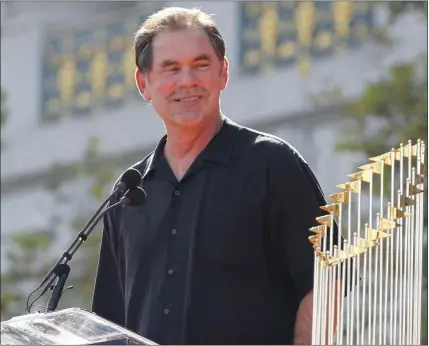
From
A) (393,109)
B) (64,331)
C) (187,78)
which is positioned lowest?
(64,331)

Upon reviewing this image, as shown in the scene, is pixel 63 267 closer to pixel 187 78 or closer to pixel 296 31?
pixel 187 78

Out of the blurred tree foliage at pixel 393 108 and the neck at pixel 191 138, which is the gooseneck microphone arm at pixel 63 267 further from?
the blurred tree foliage at pixel 393 108

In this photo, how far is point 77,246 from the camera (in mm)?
2396

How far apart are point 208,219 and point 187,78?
30 cm

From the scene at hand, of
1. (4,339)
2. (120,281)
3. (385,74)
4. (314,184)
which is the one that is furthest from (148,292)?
(385,74)

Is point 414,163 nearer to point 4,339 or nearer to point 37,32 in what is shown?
point 4,339

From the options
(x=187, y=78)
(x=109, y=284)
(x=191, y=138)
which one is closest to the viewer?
(x=187, y=78)

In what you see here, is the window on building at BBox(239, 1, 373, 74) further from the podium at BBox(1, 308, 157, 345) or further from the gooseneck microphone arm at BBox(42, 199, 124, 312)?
the podium at BBox(1, 308, 157, 345)

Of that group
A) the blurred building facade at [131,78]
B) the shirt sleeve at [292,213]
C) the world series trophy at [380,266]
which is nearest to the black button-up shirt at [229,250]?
the shirt sleeve at [292,213]

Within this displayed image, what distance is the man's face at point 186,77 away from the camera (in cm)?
251

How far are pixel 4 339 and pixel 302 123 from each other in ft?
17.0

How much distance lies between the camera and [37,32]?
7.68 metres

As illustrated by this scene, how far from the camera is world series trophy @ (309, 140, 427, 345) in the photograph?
6.61ft

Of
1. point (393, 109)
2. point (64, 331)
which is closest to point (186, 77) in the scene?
point (64, 331)
